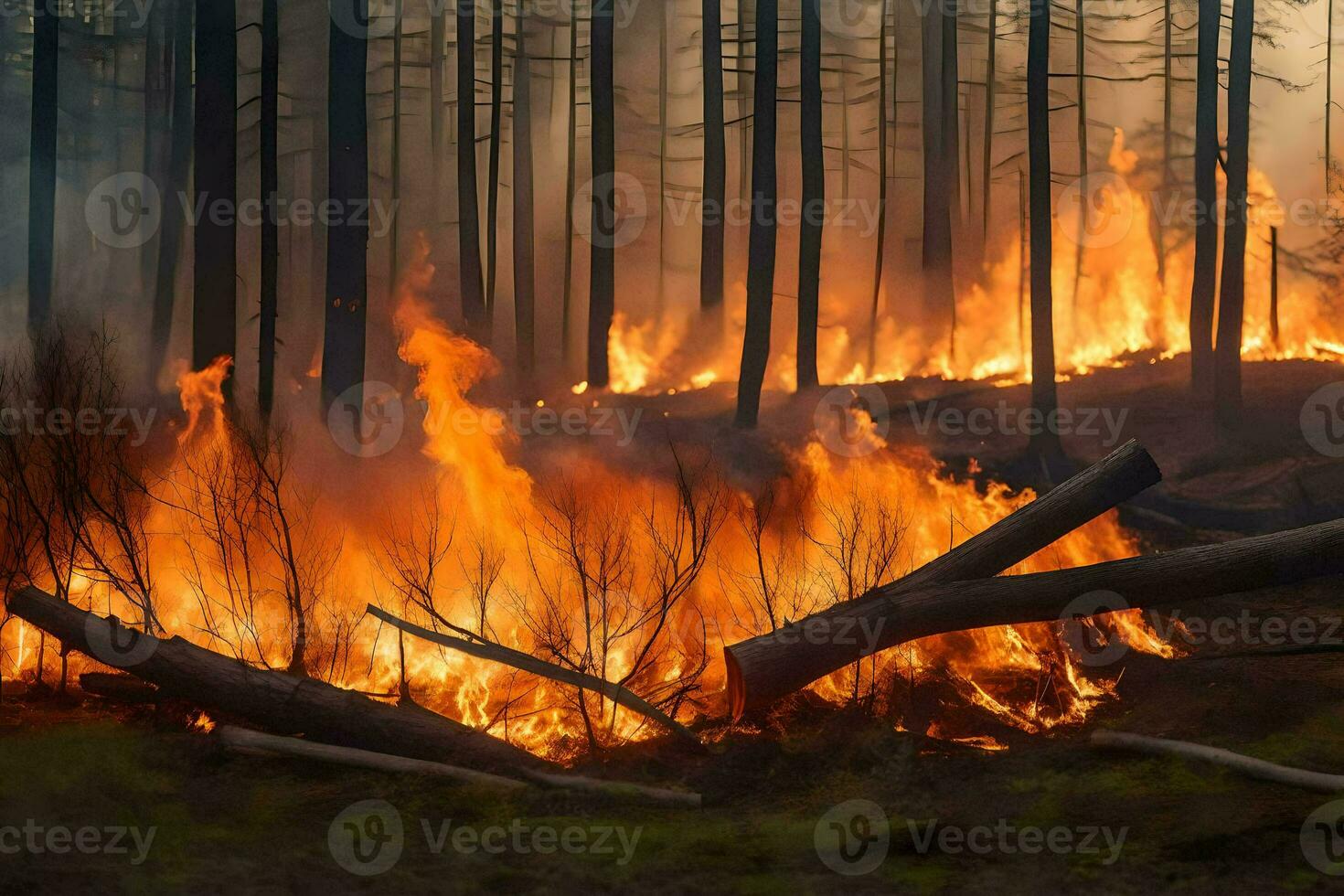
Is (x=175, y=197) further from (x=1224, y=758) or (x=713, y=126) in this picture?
(x=1224, y=758)

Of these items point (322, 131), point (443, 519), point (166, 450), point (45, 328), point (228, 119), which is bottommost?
point (443, 519)

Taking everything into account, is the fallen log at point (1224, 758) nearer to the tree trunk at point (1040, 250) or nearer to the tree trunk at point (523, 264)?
the tree trunk at point (1040, 250)

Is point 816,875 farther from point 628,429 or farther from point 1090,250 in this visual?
point 1090,250

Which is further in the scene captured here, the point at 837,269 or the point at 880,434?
the point at 837,269

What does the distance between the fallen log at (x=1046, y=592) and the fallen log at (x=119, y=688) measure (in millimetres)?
5196

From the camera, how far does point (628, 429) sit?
16250 millimetres

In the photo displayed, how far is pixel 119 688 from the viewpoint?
9.20 m

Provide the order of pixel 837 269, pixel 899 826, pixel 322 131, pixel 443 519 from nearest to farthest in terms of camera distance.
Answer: pixel 899 826 < pixel 443 519 < pixel 837 269 < pixel 322 131

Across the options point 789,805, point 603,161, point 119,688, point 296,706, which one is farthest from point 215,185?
point 789,805

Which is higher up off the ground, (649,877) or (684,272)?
(684,272)

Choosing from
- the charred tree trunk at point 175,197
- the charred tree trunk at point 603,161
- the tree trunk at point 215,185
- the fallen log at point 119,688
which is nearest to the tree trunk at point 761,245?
the charred tree trunk at point 603,161

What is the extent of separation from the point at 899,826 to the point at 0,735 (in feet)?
24.2

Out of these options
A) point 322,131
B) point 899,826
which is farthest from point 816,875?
point 322,131

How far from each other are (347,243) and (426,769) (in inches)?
307
